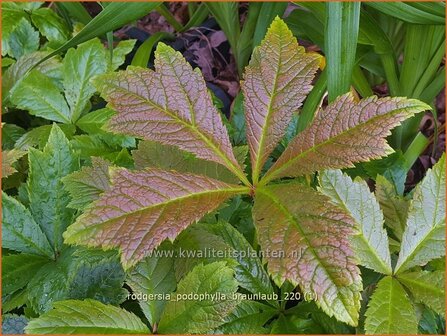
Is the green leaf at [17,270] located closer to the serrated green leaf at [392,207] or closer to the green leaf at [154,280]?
the green leaf at [154,280]

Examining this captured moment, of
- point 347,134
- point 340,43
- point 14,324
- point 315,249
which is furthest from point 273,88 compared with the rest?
point 14,324

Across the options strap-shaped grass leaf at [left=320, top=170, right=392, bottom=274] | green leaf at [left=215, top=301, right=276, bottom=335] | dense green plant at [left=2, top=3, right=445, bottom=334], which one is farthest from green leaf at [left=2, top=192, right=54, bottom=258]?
strap-shaped grass leaf at [left=320, top=170, right=392, bottom=274]

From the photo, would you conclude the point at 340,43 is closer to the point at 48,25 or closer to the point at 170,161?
the point at 170,161

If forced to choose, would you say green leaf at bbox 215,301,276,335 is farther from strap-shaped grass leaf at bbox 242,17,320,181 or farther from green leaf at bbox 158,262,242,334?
strap-shaped grass leaf at bbox 242,17,320,181

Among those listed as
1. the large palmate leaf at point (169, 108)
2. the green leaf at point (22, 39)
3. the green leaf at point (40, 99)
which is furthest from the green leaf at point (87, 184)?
the green leaf at point (22, 39)

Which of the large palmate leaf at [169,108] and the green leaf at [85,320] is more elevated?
the large palmate leaf at [169,108]

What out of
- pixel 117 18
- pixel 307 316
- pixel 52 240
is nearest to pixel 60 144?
pixel 52 240

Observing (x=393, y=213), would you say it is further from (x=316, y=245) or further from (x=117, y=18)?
(x=117, y=18)
